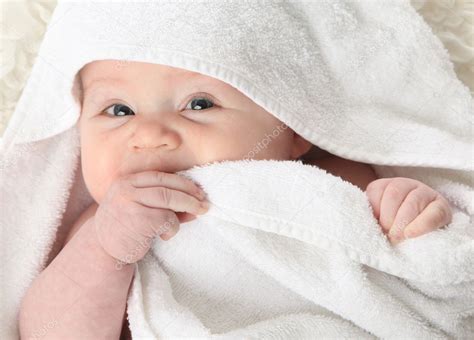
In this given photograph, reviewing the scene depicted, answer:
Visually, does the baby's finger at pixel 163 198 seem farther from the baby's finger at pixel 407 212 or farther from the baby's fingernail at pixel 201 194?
the baby's finger at pixel 407 212

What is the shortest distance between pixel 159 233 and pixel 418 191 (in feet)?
1.47

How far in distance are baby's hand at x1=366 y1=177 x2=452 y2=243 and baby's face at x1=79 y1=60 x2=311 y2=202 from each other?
8.7 inches

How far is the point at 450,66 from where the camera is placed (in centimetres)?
161

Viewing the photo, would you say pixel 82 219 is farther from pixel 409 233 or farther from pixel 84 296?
pixel 409 233

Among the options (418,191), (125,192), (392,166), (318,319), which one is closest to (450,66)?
(392,166)

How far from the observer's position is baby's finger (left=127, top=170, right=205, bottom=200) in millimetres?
1311

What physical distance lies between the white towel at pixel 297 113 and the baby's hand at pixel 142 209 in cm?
5

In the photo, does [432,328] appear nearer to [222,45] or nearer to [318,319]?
[318,319]

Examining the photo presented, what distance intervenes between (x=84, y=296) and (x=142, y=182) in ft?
0.75

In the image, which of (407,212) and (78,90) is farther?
(78,90)

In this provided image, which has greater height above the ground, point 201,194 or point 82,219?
point 201,194

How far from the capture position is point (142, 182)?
1.31 m

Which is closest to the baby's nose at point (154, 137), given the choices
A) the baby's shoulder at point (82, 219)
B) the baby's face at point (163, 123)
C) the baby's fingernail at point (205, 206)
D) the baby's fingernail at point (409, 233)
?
the baby's face at point (163, 123)

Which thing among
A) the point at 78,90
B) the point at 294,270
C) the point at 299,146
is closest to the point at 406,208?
the point at 294,270
